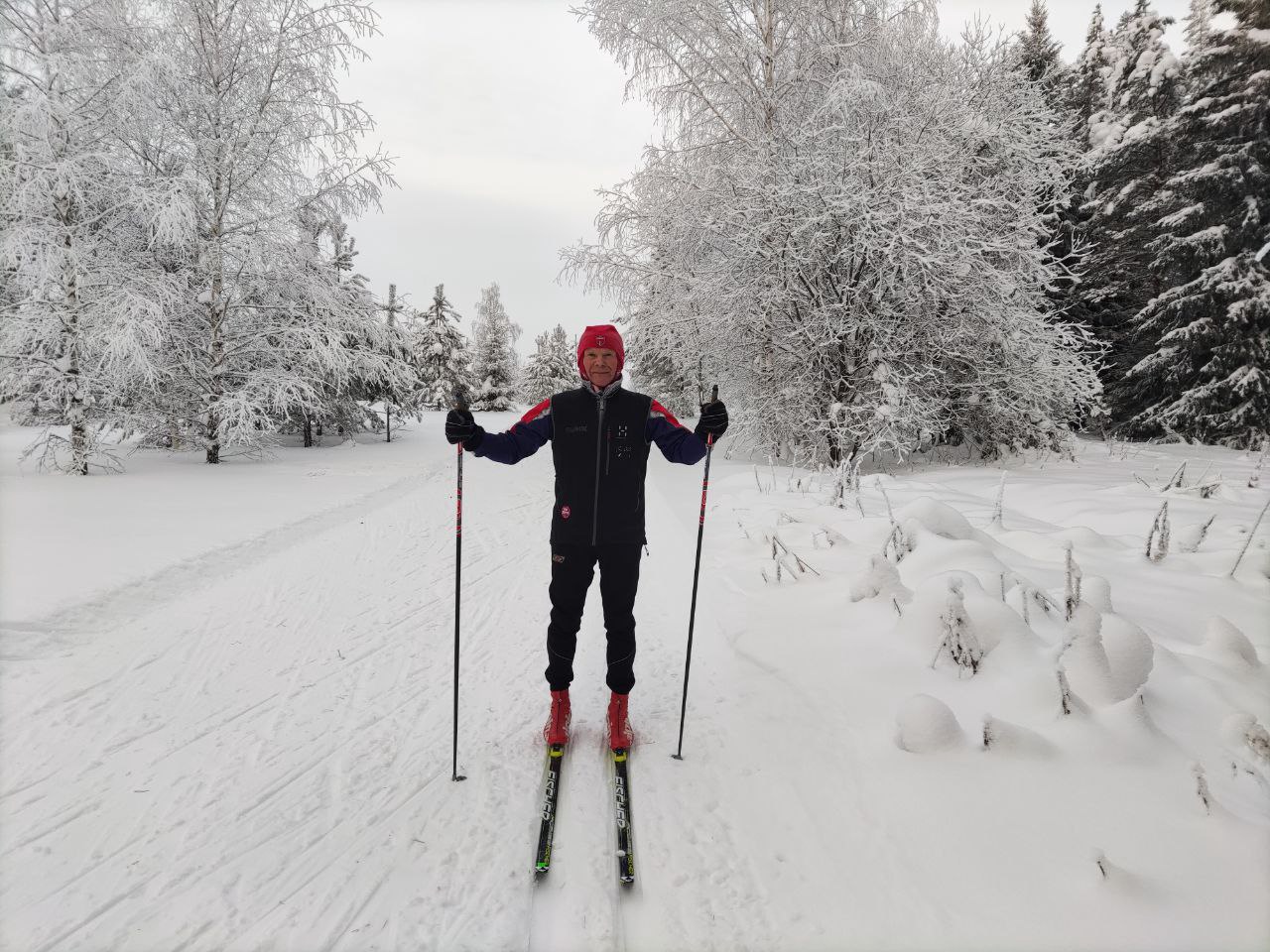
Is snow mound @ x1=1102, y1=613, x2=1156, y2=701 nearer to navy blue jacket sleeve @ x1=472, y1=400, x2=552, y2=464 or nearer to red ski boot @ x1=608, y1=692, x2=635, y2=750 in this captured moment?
red ski boot @ x1=608, y1=692, x2=635, y2=750

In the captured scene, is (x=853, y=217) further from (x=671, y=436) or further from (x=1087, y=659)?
(x=1087, y=659)

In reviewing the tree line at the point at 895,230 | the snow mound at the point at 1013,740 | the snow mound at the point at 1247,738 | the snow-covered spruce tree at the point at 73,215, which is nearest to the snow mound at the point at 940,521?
the snow mound at the point at 1247,738

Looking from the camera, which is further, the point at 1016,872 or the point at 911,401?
the point at 911,401

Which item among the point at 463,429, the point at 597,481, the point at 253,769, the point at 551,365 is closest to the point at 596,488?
the point at 597,481

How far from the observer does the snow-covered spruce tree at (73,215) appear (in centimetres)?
934

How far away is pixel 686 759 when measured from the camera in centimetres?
289

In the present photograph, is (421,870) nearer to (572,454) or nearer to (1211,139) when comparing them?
(572,454)

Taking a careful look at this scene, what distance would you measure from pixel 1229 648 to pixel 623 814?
3428mm

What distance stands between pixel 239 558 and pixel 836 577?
6252 mm

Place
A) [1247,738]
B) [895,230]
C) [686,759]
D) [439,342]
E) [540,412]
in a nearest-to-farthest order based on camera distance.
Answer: [1247,738] < [686,759] < [540,412] < [895,230] < [439,342]

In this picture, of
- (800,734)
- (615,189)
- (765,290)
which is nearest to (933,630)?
(800,734)

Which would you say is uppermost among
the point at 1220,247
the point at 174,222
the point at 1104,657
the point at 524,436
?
the point at 1220,247

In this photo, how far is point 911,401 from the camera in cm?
913

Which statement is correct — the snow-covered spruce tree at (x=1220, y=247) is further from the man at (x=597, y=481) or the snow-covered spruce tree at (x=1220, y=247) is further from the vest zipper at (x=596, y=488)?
the vest zipper at (x=596, y=488)
